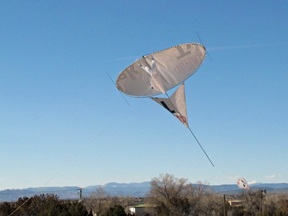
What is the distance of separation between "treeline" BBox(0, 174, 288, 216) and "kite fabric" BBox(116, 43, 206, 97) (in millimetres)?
18994

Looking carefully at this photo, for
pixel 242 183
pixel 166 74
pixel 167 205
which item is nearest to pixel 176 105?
pixel 166 74

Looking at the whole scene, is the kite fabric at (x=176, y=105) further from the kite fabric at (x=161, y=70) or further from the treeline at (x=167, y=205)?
the treeline at (x=167, y=205)

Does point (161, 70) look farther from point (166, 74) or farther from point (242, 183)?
point (242, 183)

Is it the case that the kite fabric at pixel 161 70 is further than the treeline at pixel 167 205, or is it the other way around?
the treeline at pixel 167 205

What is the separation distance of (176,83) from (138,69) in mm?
3787

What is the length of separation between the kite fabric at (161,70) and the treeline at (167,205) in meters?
19.0

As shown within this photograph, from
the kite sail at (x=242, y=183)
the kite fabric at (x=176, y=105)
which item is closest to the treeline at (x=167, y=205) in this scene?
the kite sail at (x=242, y=183)

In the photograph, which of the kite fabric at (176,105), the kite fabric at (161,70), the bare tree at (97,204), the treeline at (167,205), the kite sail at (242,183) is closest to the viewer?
the kite fabric at (161,70)

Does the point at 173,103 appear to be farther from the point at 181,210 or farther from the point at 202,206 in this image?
the point at 202,206

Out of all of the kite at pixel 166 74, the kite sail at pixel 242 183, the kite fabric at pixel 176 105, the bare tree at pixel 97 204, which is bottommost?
the bare tree at pixel 97 204

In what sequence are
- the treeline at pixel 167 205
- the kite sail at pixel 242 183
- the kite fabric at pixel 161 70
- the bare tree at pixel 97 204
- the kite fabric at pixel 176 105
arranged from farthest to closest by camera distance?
1. the bare tree at pixel 97 204
2. the treeline at pixel 167 205
3. the kite sail at pixel 242 183
4. the kite fabric at pixel 176 105
5. the kite fabric at pixel 161 70

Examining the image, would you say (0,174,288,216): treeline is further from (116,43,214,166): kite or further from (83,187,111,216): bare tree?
(116,43,214,166): kite

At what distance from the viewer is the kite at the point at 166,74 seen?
24203 mm

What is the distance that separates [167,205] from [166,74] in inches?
1275
